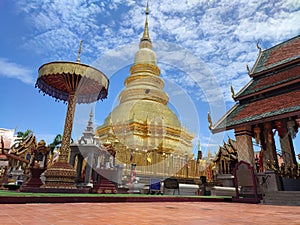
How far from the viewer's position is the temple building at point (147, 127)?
13273 millimetres

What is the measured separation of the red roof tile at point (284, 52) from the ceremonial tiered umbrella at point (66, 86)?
8.61 meters

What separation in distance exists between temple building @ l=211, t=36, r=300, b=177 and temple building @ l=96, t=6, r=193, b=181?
432 centimetres

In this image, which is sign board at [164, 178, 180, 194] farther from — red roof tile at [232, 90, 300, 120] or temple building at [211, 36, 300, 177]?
red roof tile at [232, 90, 300, 120]

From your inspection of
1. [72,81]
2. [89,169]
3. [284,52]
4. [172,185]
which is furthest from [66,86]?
[284,52]

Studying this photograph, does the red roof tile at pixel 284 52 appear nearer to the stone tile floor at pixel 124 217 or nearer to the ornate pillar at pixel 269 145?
the ornate pillar at pixel 269 145

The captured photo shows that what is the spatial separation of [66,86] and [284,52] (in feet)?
35.2

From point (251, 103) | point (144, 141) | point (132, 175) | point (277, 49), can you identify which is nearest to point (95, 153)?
point (132, 175)

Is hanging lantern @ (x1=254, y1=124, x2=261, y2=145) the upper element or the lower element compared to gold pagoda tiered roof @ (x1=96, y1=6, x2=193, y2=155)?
lower

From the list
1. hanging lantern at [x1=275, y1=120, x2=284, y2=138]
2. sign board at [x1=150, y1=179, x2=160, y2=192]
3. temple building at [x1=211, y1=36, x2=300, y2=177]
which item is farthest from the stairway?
sign board at [x1=150, y1=179, x2=160, y2=192]

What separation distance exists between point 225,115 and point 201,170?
545cm

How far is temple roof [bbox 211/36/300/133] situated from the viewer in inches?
342

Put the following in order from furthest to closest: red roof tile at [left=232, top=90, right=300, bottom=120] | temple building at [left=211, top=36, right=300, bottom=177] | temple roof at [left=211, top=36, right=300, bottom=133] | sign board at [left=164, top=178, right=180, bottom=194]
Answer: sign board at [left=164, top=178, right=180, bottom=194], temple building at [left=211, top=36, right=300, bottom=177], temple roof at [left=211, top=36, right=300, bottom=133], red roof tile at [left=232, top=90, right=300, bottom=120]

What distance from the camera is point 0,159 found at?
61.8 feet

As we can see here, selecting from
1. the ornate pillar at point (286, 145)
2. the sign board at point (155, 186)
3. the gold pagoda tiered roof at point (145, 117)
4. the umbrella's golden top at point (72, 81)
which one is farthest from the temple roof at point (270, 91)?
the gold pagoda tiered roof at point (145, 117)
